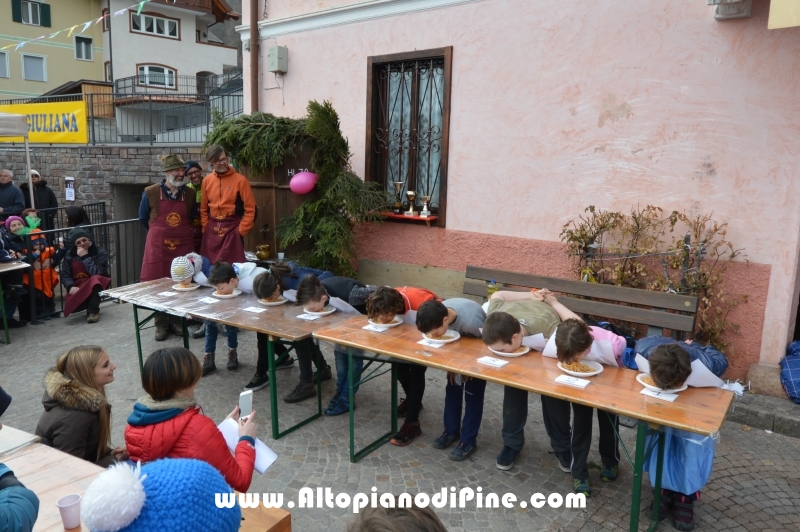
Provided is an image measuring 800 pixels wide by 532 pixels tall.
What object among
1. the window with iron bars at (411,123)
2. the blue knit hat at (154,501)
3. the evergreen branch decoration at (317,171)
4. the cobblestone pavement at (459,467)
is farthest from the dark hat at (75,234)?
the blue knit hat at (154,501)

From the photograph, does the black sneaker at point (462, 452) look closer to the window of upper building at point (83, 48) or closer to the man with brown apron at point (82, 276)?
the man with brown apron at point (82, 276)

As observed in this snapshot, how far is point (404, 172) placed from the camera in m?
7.34

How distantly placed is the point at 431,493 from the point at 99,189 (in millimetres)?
13486

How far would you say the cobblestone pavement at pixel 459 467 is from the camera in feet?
11.0

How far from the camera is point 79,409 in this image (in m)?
2.63

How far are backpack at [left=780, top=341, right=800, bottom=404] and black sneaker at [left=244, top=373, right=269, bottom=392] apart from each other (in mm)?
4335

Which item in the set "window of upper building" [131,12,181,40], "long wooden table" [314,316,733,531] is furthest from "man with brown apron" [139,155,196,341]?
"window of upper building" [131,12,181,40]

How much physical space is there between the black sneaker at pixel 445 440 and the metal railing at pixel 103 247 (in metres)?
5.44

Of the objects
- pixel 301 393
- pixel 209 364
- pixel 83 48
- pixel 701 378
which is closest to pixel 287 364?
pixel 209 364

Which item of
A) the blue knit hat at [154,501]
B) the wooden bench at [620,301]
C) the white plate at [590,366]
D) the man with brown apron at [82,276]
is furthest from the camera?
the man with brown apron at [82,276]

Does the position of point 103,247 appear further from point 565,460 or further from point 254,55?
point 565,460

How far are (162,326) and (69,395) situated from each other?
4.11 m

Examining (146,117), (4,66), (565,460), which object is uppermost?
(4,66)

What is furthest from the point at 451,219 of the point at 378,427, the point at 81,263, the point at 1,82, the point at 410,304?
the point at 1,82
